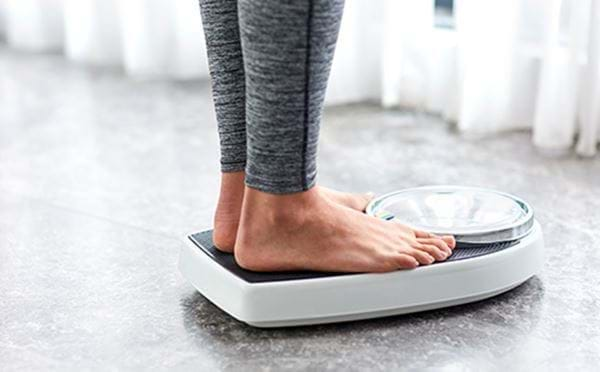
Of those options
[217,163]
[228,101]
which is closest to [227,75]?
[228,101]

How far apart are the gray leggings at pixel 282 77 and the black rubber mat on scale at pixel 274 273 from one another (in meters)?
0.11

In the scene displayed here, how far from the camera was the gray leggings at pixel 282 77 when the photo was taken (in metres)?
1.22

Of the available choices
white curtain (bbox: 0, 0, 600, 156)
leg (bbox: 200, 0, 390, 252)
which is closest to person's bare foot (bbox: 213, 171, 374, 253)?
leg (bbox: 200, 0, 390, 252)

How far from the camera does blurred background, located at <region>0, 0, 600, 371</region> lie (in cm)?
132

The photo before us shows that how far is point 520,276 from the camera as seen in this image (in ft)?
4.69

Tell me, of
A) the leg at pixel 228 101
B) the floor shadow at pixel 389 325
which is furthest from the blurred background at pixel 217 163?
the leg at pixel 228 101

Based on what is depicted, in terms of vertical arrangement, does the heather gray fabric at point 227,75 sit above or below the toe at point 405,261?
above

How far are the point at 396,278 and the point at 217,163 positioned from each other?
0.76 meters

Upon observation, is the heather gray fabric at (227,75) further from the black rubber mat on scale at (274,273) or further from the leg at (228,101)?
the black rubber mat on scale at (274,273)

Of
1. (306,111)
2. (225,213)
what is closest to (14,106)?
(225,213)

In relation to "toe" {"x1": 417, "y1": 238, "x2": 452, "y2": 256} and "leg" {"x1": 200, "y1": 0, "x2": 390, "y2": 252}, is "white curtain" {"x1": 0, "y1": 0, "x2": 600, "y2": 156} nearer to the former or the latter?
"toe" {"x1": 417, "y1": 238, "x2": 452, "y2": 256}

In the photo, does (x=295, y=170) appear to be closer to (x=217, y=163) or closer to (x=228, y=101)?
(x=228, y=101)

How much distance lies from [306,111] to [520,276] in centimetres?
39

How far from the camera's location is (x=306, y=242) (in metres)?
1.33
